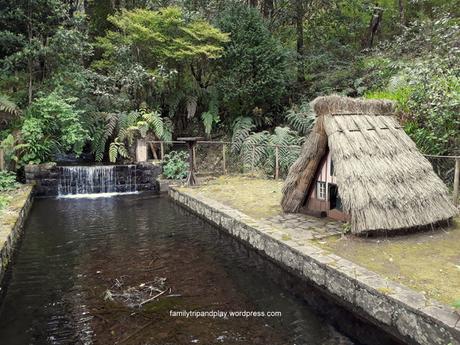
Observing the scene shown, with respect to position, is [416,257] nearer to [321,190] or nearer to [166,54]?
[321,190]

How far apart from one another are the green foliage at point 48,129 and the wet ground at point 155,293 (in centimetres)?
492

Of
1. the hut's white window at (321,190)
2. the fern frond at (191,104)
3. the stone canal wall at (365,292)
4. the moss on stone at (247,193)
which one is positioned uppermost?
the fern frond at (191,104)

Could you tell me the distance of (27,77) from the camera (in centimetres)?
1438

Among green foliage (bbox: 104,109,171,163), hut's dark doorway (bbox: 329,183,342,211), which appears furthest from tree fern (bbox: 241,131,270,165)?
hut's dark doorway (bbox: 329,183,342,211)

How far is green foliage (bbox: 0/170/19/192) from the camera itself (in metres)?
11.2

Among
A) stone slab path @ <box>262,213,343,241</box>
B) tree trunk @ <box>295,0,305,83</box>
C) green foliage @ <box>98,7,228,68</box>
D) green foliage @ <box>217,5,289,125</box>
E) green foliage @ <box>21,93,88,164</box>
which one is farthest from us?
tree trunk @ <box>295,0,305,83</box>

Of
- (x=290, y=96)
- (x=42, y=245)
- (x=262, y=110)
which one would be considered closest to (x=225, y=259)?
(x=42, y=245)

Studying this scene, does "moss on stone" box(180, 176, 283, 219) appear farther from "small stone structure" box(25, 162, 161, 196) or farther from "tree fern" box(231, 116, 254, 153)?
"small stone structure" box(25, 162, 161, 196)

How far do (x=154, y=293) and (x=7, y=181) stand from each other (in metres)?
7.94

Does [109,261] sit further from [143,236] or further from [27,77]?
[27,77]

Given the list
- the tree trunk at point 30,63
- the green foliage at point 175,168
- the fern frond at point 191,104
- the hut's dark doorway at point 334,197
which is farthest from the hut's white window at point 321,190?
the tree trunk at point 30,63

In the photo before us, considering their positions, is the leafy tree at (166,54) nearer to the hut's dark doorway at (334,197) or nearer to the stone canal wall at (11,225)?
the stone canal wall at (11,225)

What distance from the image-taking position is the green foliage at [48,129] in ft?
42.1

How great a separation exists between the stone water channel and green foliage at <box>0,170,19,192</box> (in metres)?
3.13
